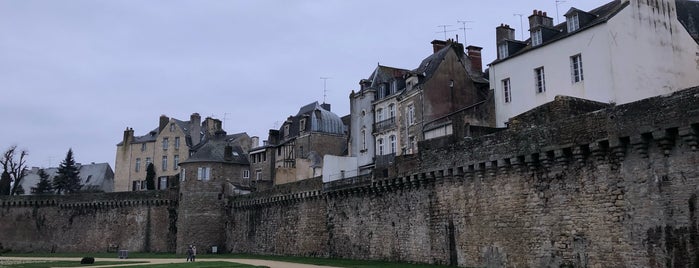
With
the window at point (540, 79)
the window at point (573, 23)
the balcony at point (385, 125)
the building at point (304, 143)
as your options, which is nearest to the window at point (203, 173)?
the building at point (304, 143)

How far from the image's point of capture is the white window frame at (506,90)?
1371 inches

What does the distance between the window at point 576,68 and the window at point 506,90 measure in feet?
14.9

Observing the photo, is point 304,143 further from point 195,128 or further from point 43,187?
point 43,187

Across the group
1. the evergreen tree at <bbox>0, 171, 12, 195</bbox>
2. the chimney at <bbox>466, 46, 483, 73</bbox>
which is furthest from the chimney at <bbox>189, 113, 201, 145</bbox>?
the chimney at <bbox>466, 46, 483, 73</bbox>

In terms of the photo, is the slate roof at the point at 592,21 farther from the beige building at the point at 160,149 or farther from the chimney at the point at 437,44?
the beige building at the point at 160,149

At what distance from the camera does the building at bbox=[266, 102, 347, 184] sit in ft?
188

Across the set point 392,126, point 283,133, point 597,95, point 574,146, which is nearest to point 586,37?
point 597,95

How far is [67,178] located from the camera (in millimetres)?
78812

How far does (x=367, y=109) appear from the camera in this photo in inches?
1930

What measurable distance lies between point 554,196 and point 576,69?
1116 cm

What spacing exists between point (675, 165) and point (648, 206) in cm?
148

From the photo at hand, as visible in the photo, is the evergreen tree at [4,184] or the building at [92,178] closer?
the evergreen tree at [4,184]

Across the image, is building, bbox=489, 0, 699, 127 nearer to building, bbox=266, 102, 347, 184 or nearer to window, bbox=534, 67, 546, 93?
window, bbox=534, 67, 546, 93

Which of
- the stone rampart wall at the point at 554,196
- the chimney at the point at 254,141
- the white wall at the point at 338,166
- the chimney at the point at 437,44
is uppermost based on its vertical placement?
the chimney at the point at 437,44
